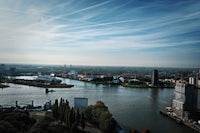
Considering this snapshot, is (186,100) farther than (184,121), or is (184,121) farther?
(186,100)

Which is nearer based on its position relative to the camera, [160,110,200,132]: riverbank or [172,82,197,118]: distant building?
[160,110,200,132]: riverbank

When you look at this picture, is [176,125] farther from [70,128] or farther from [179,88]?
[70,128]

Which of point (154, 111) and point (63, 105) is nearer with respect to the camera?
point (63, 105)

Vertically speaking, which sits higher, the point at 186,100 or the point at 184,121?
the point at 186,100

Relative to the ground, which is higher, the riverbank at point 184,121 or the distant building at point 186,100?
the distant building at point 186,100

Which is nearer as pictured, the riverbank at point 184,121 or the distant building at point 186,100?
the riverbank at point 184,121

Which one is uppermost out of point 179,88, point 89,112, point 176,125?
point 179,88

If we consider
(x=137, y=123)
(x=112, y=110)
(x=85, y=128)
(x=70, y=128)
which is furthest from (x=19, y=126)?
(x=112, y=110)

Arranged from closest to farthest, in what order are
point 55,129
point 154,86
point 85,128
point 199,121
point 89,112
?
point 55,129
point 85,128
point 89,112
point 199,121
point 154,86

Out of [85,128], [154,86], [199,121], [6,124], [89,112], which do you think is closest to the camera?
[6,124]

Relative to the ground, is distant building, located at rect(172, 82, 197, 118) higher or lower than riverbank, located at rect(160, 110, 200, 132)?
higher

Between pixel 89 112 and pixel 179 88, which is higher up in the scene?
pixel 179 88
